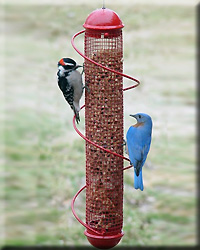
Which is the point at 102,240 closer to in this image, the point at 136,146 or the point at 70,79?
the point at 136,146

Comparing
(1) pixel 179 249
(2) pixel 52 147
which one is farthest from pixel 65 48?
(1) pixel 179 249

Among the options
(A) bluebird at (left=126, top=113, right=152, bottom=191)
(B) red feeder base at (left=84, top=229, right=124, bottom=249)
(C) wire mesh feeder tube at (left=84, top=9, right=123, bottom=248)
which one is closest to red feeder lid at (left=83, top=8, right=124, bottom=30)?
(C) wire mesh feeder tube at (left=84, top=9, right=123, bottom=248)

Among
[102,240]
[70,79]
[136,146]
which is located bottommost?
[102,240]

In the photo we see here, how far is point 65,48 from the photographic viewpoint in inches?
313

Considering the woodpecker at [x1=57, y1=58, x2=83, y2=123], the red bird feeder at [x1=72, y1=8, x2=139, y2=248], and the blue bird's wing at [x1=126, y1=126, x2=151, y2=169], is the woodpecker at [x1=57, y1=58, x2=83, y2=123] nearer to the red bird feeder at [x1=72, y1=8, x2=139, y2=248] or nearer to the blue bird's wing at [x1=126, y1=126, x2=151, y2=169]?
the red bird feeder at [x1=72, y1=8, x2=139, y2=248]

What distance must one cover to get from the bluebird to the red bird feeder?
94mm

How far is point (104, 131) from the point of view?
13.9 ft

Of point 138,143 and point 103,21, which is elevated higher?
point 103,21

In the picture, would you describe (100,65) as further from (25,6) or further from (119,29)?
(25,6)

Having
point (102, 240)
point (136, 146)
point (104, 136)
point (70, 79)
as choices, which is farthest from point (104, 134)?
point (102, 240)

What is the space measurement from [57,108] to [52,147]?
49 cm

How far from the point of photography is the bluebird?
4.23 meters

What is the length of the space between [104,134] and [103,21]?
76 cm

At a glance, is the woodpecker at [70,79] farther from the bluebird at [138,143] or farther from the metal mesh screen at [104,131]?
the bluebird at [138,143]
